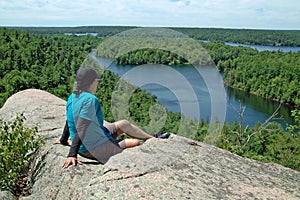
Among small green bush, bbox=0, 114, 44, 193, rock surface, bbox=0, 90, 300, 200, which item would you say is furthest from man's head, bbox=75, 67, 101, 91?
small green bush, bbox=0, 114, 44, 193

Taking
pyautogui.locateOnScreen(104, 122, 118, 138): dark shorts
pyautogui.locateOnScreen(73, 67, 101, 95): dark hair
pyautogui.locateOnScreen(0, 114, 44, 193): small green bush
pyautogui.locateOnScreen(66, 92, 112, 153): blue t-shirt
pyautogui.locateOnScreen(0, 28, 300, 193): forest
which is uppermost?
pyautogui.locateOnScreen(73, 67, 101, 95): dark hair

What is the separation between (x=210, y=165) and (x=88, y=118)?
1.56 meters

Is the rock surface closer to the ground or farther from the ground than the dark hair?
closer to the ground

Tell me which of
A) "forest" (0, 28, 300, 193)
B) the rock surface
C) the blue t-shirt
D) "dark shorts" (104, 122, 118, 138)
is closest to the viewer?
the rock surface

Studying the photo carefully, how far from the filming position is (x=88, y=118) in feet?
11.7

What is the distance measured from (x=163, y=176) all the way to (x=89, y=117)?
1067 mm

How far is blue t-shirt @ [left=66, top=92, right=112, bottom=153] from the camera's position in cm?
356

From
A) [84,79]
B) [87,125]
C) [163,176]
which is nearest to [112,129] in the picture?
[87,125]

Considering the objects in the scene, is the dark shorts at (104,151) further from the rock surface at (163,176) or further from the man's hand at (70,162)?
the man's hand at (70,162)

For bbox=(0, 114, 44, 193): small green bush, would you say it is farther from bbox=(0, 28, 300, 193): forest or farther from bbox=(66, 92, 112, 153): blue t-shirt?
bbox=(0, 28, 300, 193): forest

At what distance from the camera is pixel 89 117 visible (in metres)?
3.57

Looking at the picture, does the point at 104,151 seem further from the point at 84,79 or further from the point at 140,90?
the point at 140,90

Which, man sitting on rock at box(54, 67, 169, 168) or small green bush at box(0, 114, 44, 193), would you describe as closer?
man sitting on rock at box(54, 67, 169, 168)

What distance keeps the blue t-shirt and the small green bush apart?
770 mm
